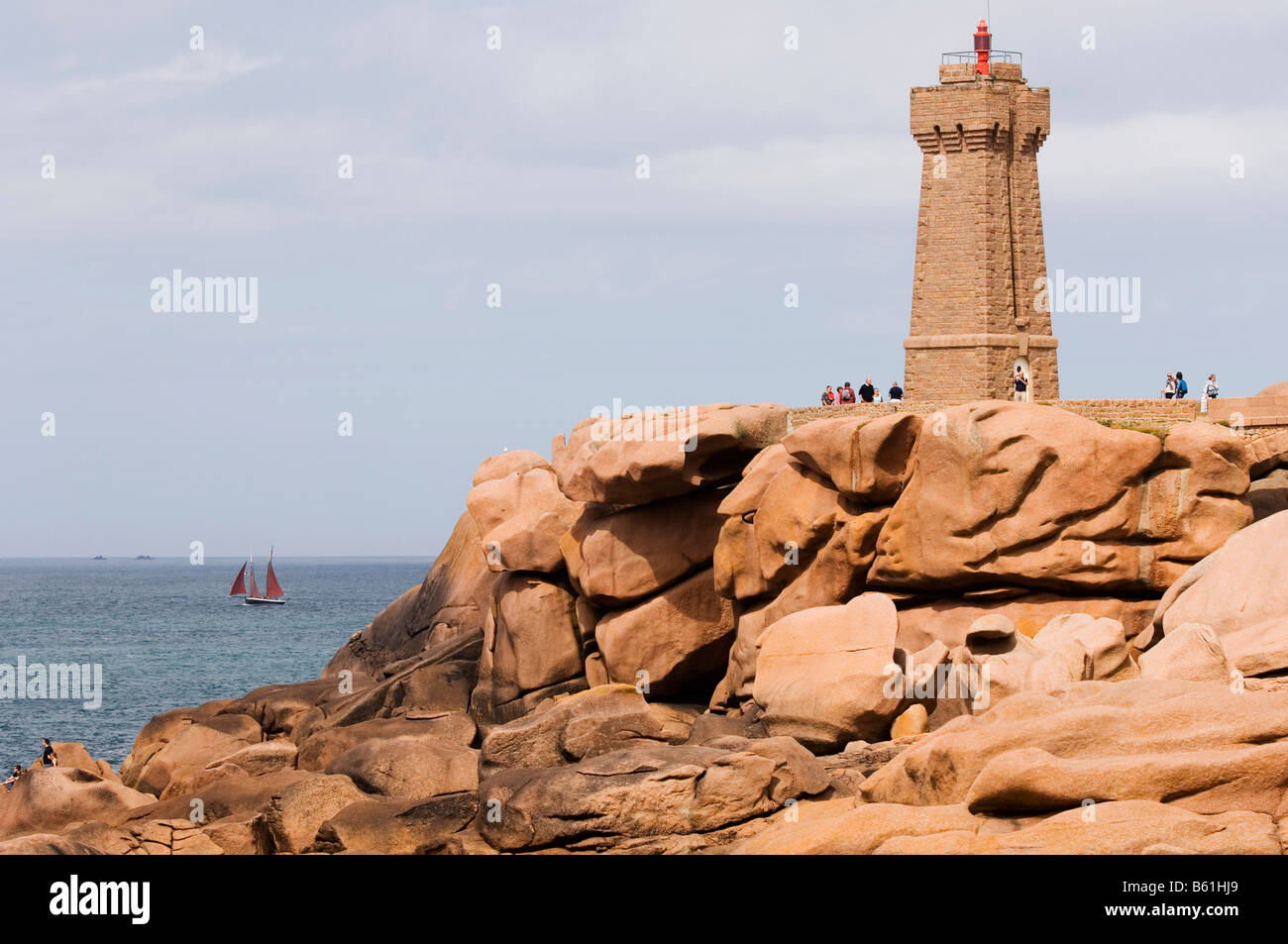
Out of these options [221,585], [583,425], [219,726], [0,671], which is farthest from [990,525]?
[221,585]

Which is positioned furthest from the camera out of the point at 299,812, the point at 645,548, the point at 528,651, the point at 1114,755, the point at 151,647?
the point at 151,647

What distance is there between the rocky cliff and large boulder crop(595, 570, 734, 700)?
0.07 metres

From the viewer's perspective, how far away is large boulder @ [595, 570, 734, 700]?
36844 millimetres

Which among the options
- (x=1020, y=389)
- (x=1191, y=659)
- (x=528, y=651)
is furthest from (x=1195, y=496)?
(x=528, y=651)

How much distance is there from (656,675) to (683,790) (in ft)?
42.7

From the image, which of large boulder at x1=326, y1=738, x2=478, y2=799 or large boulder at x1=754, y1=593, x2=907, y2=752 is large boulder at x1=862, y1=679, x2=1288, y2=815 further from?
large boulder at x1=326, y1=738, x2=478, y2=799

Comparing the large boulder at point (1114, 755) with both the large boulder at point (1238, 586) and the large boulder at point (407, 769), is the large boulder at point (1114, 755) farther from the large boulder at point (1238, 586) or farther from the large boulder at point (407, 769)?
the large boulder at point (407, 769)

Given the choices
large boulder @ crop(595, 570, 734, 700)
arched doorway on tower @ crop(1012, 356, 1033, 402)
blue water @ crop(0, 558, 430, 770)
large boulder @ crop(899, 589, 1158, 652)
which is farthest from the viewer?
blue water @ crop(0, 558, 430, 770)

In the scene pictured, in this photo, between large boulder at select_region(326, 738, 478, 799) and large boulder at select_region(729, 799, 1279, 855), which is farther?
large boulder at select_region(326, 738, 478, 799)

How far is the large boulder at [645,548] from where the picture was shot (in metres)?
37.2

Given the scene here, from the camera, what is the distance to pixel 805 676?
28.5 metres

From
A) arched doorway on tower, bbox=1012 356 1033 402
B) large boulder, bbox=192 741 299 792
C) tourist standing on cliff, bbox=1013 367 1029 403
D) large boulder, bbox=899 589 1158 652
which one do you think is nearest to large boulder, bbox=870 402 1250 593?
large boulder, bbox=899 589 1158 652

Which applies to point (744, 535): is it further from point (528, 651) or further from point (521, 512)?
point (521, 512)

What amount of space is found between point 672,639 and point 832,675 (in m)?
9.37
